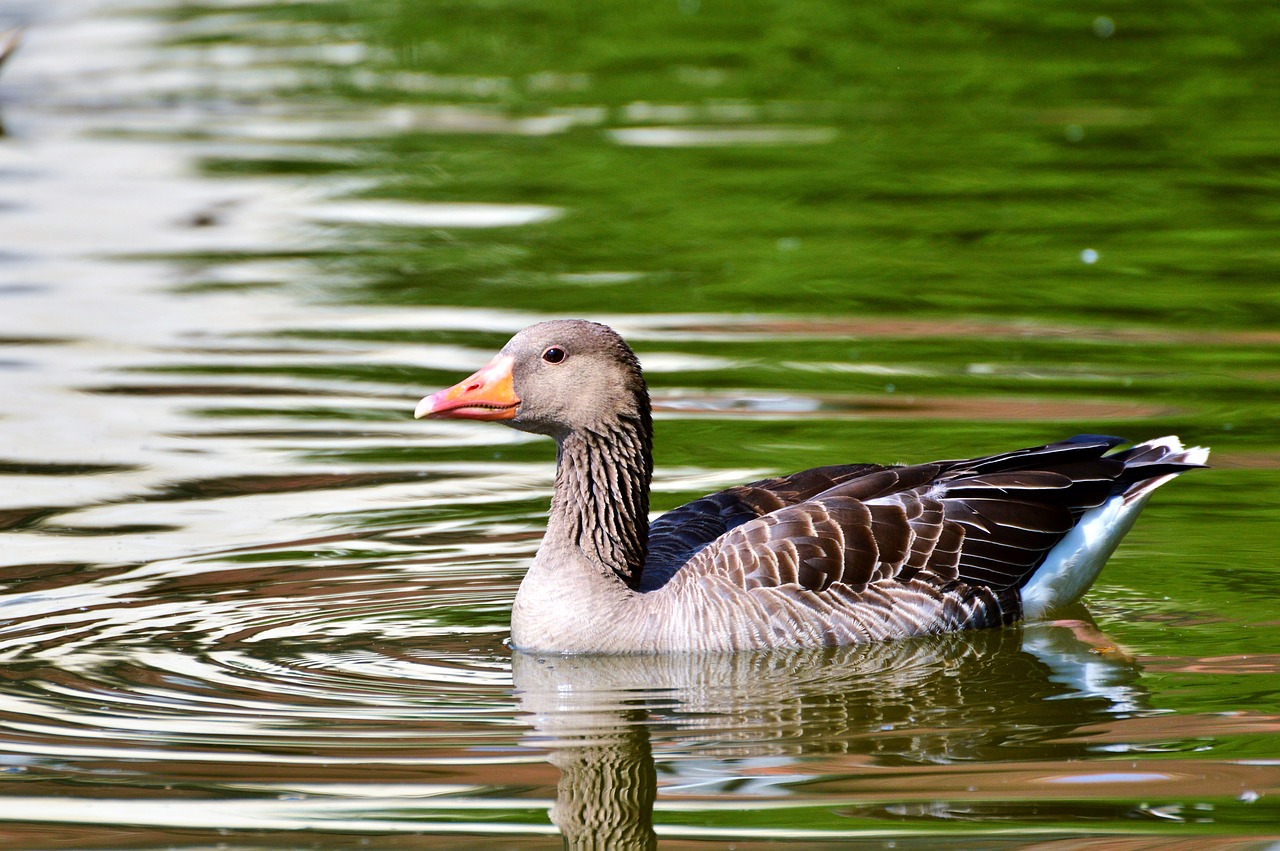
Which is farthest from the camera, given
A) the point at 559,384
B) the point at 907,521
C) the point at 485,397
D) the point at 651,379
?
the point at 651,379

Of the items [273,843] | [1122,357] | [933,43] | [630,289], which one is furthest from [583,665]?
[933,43]

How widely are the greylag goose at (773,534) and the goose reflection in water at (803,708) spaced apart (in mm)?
159

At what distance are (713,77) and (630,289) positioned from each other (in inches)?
459

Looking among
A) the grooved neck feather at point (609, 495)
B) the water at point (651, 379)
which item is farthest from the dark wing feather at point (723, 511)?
the water at point (651, 379)

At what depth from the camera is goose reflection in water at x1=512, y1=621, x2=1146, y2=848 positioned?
8039mm

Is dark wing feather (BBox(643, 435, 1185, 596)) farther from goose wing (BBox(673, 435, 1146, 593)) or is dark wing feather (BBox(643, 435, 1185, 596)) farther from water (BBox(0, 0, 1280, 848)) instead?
water (BBox(0, 0, 1280, 848))

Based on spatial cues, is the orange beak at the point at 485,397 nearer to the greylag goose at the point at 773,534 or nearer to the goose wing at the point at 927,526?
the greylag goose at the point at 773,534

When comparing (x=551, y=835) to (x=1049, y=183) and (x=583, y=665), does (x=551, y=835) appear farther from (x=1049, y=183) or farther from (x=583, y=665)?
(x=1049, y=183)

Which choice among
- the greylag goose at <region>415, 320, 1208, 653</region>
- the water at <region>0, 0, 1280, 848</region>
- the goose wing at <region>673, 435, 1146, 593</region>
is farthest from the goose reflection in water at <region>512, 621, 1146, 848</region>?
the goose wing at <region>673, 435, 1146, 593</region>

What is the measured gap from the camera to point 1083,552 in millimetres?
10312

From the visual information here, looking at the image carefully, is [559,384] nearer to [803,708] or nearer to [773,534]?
[773,534]

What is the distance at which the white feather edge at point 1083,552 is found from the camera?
10.3 meters

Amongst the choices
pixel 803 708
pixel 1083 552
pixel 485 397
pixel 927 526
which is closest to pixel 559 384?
pixel 485 397

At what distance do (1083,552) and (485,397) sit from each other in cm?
318
